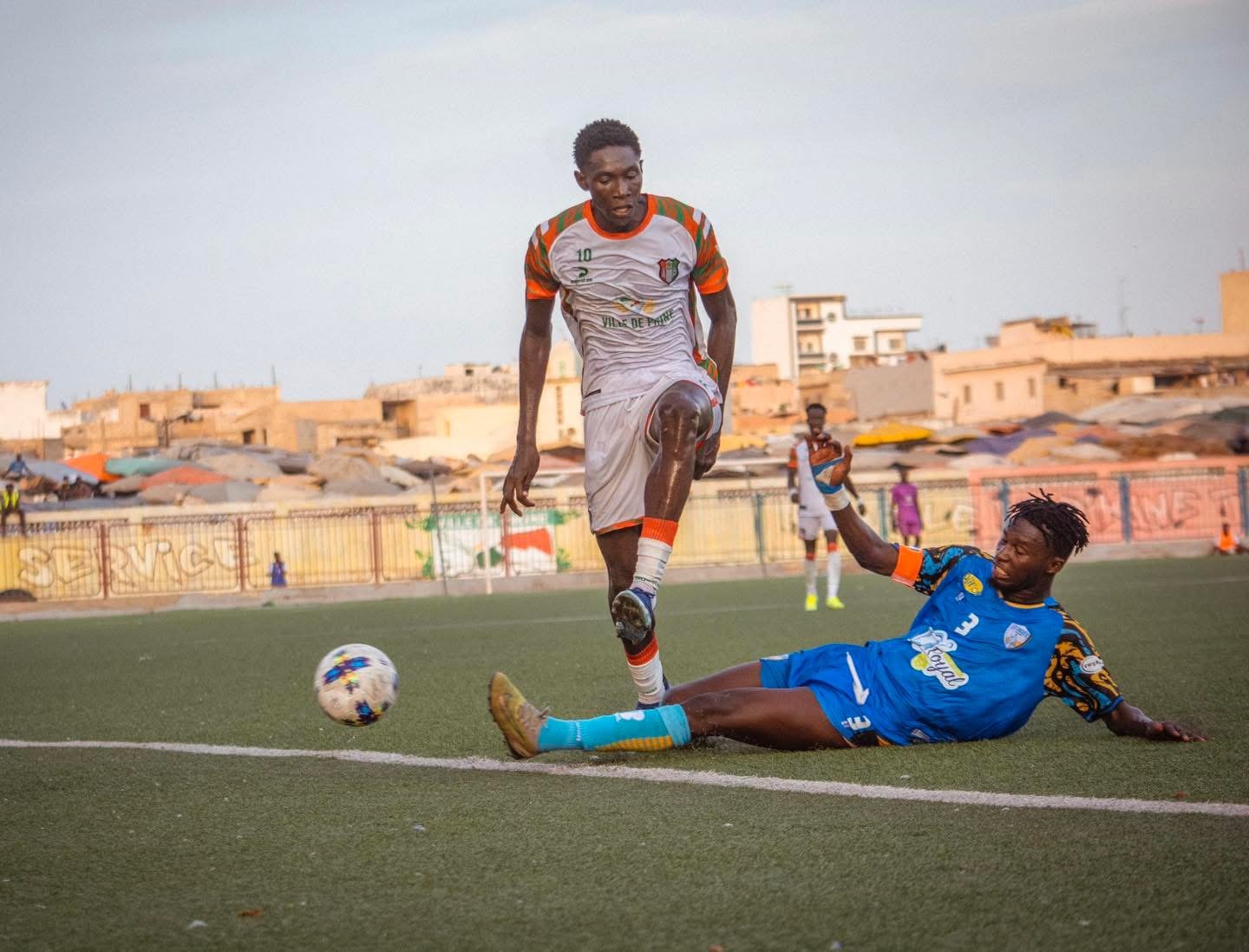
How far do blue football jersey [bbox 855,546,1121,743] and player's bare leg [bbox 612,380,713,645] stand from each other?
0.81 m

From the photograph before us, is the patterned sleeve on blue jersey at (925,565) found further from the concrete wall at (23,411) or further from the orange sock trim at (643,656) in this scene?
the concrete wall at (23,411)

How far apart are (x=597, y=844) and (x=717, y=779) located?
3.55 ft

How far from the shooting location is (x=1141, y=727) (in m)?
5.26

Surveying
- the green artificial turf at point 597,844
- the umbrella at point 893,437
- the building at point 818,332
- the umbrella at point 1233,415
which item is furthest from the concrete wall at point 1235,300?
the green artificial turf at point 597,844

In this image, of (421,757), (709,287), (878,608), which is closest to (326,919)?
(421,757)

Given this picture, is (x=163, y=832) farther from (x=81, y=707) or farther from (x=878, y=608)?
(x=878, y=608)

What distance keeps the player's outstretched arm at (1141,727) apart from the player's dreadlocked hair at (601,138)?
2.87 m

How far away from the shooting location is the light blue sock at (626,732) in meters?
5.18

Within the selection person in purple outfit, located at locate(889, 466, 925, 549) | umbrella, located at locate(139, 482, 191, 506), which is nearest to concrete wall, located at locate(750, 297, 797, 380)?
umbrella, located at locate(139, 482, 191, 506)

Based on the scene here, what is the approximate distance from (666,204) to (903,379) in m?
77.1

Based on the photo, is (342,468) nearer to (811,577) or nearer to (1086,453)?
(1086,453)

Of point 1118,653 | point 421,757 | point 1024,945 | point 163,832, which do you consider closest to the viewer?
point 1024,945

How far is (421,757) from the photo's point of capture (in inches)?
224

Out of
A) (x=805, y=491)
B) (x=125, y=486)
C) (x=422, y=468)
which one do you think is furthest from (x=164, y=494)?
(x=805, y=491)
